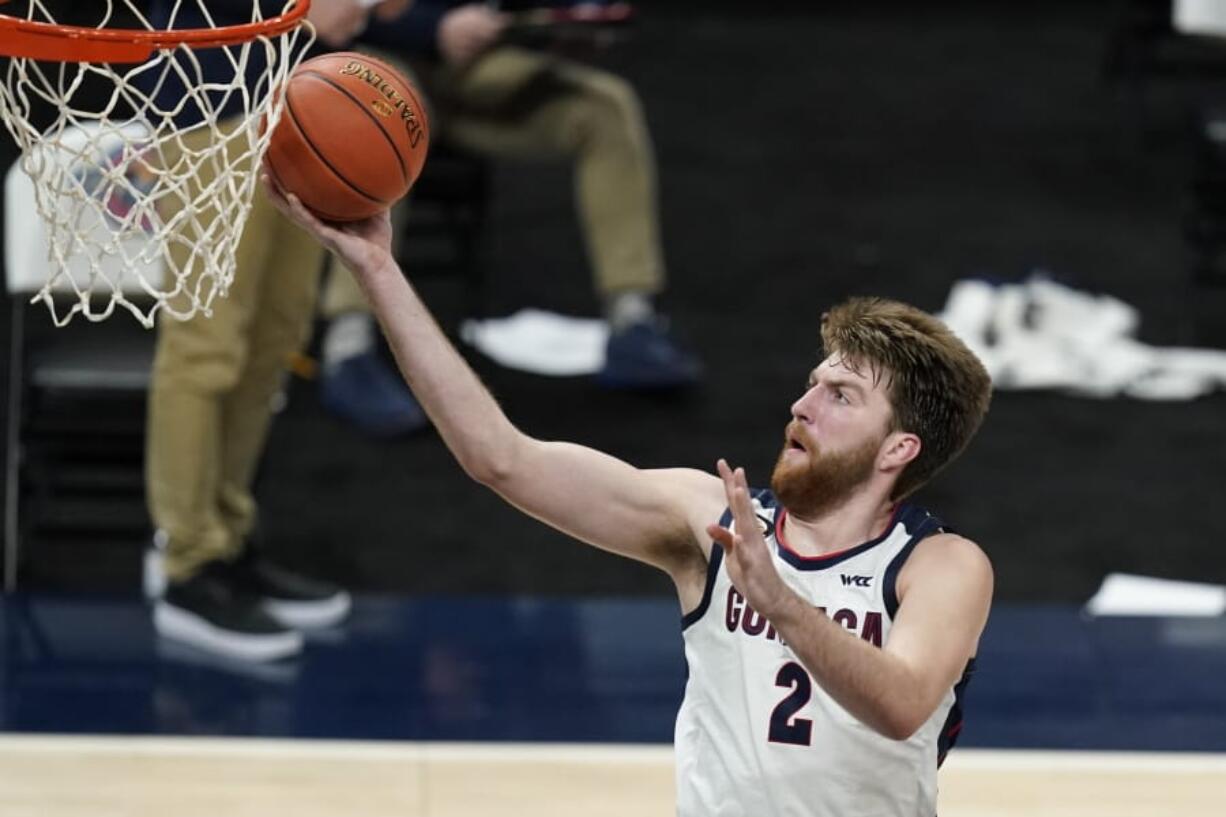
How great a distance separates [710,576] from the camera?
331 centimetres

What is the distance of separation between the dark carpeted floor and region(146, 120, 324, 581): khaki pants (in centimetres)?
61

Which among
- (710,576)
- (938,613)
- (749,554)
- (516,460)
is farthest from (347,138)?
(938,613)

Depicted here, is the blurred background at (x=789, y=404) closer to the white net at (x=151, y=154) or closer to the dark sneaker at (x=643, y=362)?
the dark sneaker at (x=643, y=362)

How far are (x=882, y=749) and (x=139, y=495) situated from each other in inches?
119

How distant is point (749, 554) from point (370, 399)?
4.09m

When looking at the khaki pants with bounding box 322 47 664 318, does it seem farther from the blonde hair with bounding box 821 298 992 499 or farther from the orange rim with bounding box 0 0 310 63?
the blonde hair with bounding box 821 298 992 499

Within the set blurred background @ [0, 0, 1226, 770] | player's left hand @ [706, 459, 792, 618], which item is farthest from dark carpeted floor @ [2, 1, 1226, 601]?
player's left hand @ [706, 459, 792, 618]

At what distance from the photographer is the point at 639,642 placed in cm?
545

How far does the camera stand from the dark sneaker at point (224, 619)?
523 centimetres

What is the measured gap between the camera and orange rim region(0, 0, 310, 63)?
10.2 ft

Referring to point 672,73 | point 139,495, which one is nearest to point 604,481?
point 139,495

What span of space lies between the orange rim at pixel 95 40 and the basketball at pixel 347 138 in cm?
16

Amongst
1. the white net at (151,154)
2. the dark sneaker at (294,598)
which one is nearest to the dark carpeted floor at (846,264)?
the dark sneaker at (294,598)

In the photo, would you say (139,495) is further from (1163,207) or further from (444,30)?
(1163,207)
